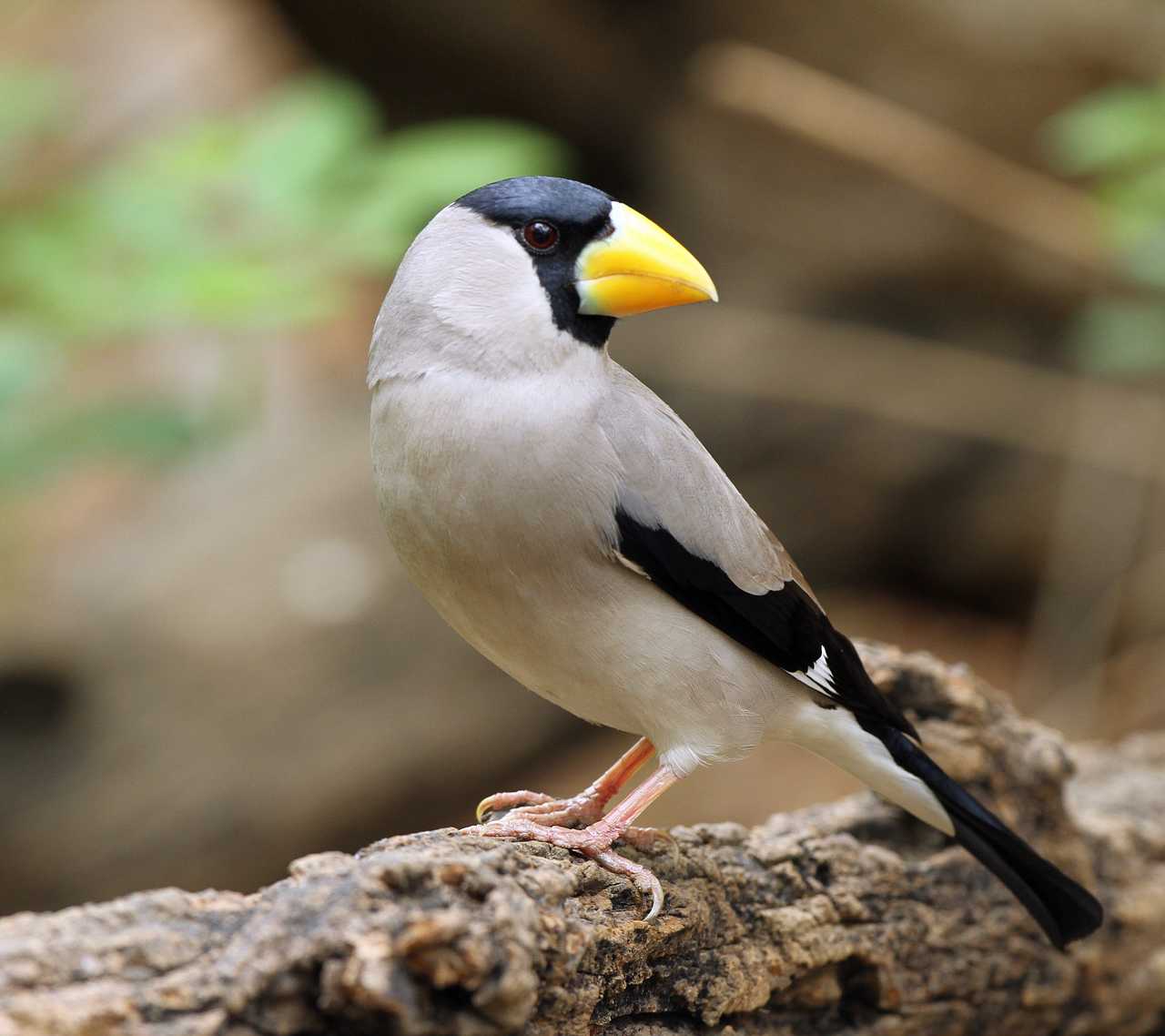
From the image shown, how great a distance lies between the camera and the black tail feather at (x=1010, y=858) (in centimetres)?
355

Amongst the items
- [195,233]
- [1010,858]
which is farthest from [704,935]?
[195,233]

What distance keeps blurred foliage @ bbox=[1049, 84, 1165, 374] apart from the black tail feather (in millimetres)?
2852

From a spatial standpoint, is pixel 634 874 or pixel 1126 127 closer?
pixel 634 874

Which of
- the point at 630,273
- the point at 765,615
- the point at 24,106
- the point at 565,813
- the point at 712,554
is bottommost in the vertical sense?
the point at 565,813

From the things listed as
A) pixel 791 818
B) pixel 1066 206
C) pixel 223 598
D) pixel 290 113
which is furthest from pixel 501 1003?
pixel 1066 206

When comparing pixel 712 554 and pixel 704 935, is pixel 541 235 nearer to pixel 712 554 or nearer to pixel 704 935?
pixel 712 554

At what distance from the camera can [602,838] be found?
302cm

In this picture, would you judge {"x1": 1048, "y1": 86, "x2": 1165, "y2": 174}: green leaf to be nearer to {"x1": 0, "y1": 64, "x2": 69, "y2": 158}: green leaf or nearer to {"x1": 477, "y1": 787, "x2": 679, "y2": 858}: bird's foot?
{"x1": 477, "y1": 787, "x2": 679, "y2": 858}: bird's foot

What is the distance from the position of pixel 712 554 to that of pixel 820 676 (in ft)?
1.55

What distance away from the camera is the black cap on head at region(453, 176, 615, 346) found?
10.5 ft

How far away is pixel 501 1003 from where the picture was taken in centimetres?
219

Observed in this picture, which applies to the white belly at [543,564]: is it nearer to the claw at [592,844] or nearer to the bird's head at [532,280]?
the bird's head at [532,280]

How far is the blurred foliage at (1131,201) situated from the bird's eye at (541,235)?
9.70ft

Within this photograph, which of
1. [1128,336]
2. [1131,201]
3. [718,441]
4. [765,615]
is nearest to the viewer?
[765,615]
